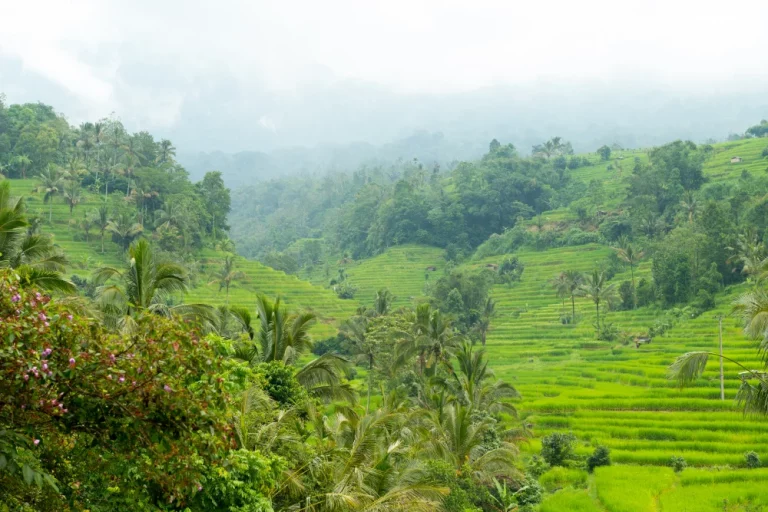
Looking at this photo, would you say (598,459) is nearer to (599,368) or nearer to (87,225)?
(599,368)

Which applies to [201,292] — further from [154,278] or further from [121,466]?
[121,466]

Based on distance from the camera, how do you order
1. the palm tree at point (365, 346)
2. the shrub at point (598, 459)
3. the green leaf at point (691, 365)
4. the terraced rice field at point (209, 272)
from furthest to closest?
Result: the terraced rice field at point (209, 272), the palm tree at point (365, 346), the shrub at point (598, 459), the green leaf at point (691, 365)

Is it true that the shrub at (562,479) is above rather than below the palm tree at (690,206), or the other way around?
below

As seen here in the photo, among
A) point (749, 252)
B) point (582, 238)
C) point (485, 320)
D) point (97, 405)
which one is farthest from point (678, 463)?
point (582, 238)

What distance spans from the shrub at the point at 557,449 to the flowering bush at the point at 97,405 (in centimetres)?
2252

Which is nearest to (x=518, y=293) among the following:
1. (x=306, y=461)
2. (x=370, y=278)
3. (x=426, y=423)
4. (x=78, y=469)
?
(x=370, y=278)

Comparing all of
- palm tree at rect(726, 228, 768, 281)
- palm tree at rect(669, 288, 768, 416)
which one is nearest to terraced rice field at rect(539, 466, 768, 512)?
palm tree at rect(669, 288, 768, 416)

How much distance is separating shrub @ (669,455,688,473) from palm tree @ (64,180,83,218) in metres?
54.6

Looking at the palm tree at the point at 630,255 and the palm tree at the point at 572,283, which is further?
the palm tree at the point at 630,255

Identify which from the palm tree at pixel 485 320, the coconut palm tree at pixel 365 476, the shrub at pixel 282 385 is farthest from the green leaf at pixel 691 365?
the palm tree at pixel 485 320

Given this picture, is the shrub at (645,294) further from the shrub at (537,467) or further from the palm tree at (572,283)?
the shrub at (537,467)

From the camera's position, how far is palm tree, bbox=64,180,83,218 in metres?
63.1

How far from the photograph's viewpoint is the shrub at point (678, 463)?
24969 millimetres

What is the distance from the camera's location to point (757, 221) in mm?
57656
